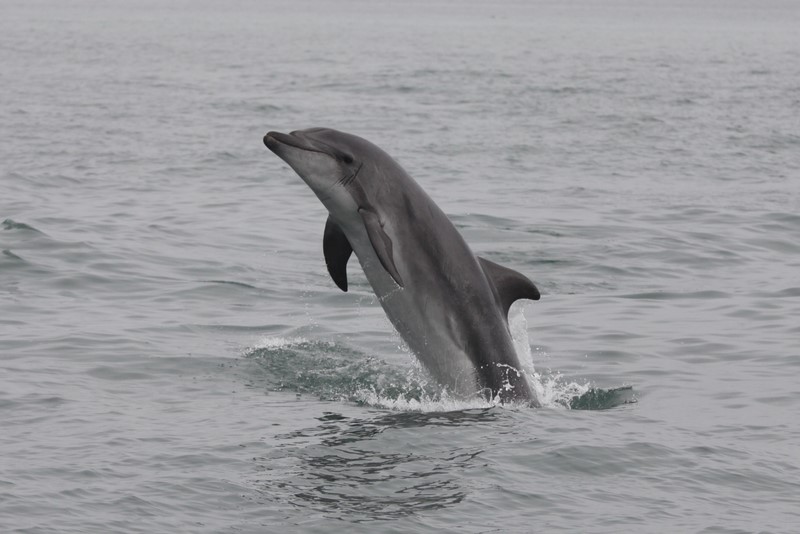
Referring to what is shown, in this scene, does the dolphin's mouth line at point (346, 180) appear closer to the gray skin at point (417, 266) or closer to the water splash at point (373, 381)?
the gray skin at point (417, 266)

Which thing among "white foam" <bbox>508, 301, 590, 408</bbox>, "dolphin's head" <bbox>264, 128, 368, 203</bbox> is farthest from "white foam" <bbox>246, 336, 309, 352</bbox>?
"dolphin's head" <bbox>264, 128, 368, 203</bbox>

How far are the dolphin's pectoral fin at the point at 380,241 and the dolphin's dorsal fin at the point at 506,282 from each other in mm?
961

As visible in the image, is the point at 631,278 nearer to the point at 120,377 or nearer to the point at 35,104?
the point at 120,377

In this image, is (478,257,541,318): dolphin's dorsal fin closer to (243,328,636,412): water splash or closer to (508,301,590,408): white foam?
(508,301,590,408): white foam

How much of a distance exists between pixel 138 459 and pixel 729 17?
100 meters

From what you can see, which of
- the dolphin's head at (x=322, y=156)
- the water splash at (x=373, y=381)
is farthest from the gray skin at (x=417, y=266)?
the water splash at (x=373, y=381)

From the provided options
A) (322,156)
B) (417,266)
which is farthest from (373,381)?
(322,156)

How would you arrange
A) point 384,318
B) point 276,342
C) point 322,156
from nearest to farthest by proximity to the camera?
point 322,156
point 276,342
point 384,318

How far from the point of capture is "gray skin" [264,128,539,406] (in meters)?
11.1

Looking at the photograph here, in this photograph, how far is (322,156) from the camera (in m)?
11.0

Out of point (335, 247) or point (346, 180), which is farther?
point (335, 247)

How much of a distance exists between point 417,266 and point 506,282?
800 millimetres

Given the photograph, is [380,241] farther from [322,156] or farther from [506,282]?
[506,282]

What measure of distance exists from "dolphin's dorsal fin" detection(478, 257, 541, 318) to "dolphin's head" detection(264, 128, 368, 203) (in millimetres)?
1454
